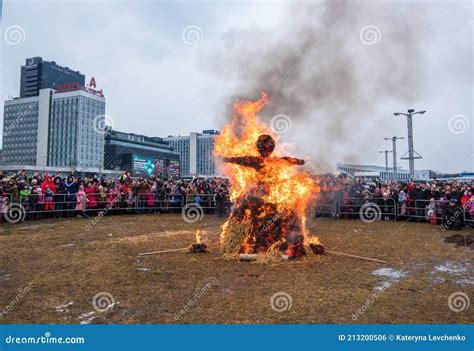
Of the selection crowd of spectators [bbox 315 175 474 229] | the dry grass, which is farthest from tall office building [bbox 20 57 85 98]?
the dry grass

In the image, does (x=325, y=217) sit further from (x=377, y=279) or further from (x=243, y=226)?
(x=377, y=279)

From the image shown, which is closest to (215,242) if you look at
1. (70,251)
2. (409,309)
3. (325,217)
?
(70,251)

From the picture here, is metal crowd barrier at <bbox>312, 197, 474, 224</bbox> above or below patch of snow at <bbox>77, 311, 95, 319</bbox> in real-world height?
above

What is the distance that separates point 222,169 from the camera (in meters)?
11.7

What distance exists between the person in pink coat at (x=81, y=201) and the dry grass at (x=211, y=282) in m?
5.08

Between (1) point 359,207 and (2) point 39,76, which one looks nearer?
(1) point 359,207

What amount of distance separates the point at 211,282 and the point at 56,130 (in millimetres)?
136162

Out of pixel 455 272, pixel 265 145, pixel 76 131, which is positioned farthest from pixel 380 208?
pixel 76 131

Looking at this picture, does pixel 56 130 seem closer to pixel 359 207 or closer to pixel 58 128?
pixel 58 128

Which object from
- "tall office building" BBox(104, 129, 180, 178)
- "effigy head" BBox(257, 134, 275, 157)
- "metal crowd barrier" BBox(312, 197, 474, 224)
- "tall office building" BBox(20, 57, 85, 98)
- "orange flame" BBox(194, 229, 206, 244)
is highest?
"tall office building" BBox(20, 57, 85, 98)

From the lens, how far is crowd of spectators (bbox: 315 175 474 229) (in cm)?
1488

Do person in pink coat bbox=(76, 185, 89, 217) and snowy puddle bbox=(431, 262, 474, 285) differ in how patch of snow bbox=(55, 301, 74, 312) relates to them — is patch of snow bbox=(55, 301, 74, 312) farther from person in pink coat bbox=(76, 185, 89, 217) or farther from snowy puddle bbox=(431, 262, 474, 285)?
person in pink coat bbox=(76, 185, 89, 217)

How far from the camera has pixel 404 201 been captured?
59.4ft

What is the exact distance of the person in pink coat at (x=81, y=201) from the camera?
56.6 feet
